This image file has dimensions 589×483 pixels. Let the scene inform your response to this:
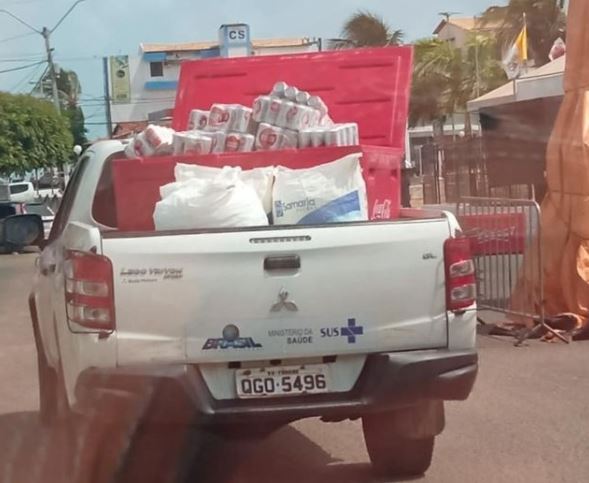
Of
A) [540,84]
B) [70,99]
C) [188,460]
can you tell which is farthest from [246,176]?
[70,99]

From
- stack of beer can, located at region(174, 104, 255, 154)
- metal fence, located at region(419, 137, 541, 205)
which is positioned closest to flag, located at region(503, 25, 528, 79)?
metal fence, located at region(419, 137, 541, 205)

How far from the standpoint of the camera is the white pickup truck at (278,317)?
4.89 metres

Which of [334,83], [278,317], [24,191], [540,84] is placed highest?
[540,84]

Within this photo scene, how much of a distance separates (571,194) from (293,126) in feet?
15.1

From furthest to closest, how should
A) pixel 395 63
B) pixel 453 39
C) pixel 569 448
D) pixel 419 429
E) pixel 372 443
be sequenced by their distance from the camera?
pixel 453 39
pixel 395 63
pixel 569 448
pixel 372 443
pixel 419 429

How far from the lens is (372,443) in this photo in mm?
5922

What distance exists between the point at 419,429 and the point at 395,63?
326 centimetres

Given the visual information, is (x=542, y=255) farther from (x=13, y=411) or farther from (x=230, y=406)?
(x=230, y=406)

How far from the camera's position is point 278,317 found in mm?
4949

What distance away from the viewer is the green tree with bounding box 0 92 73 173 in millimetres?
39031

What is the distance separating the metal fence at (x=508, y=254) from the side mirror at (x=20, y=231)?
4.29m

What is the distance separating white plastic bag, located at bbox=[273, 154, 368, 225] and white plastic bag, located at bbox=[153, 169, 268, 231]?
140 mm

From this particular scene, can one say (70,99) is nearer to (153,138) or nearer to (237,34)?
(237,34)

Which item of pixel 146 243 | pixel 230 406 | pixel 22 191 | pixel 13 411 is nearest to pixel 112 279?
pixel 146 243
